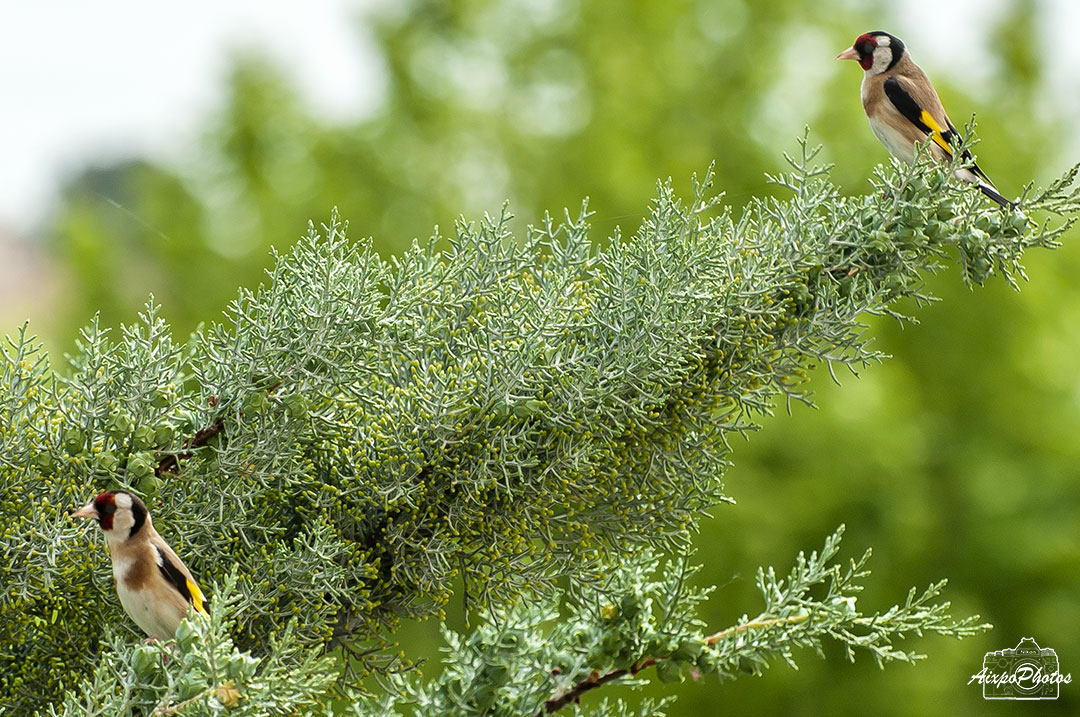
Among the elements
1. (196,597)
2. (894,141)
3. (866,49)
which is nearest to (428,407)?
(196,597)

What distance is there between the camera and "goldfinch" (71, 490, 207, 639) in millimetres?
1614

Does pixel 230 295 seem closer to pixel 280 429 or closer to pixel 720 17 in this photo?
pixel 720 17

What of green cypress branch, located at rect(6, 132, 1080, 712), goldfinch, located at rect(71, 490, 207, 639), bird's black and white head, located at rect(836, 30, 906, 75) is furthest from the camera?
bird's black and white head, located at rect(836, 30, 906, 75)

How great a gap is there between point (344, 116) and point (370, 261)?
1050 centimetres

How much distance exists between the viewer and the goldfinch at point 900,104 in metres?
2.09

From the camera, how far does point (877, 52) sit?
232 cm

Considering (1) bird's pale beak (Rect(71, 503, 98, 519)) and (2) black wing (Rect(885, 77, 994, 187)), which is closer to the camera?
(1) bird's pale beak (Rect(71, 503, 98, 519))

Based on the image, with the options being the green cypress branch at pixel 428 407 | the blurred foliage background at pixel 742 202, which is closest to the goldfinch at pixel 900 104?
the green cypress branch at pixel 428 407

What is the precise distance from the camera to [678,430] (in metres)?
1.94

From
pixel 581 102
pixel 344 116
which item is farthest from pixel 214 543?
pixel 344 116

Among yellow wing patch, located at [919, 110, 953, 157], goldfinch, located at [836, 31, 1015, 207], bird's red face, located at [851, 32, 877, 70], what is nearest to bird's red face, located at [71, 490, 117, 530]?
goldfinch, located at [836, 31, 1015, 207]

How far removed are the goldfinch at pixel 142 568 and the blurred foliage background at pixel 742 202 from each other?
6458mm

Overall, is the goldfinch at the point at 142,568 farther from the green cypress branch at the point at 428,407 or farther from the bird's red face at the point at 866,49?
the bird's red face at the point at 866,49

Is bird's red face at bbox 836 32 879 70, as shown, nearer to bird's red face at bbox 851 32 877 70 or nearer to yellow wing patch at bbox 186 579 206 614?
bird's red face at bbox 851 32 877 70
